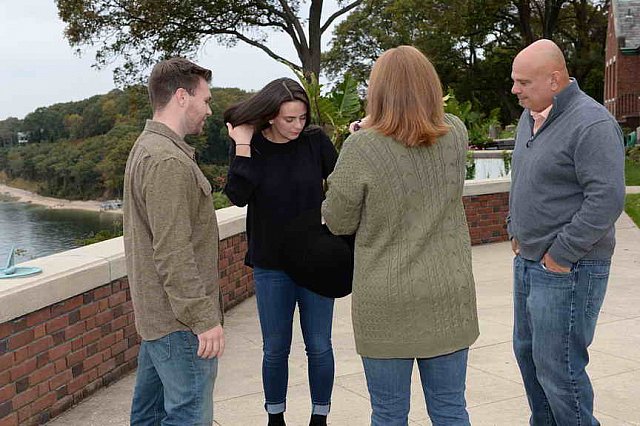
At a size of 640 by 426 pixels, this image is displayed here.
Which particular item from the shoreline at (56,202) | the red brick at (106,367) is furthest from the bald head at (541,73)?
the shoreline at (56,202)

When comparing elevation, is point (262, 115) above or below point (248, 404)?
above

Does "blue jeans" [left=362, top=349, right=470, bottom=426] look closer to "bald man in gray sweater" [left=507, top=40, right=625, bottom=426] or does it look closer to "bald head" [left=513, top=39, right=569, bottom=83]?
"bald man in gray sweater" [left=507, top=40, right=625, bottom=426]

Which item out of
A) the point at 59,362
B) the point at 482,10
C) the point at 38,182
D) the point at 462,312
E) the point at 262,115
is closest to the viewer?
the point at 462,312

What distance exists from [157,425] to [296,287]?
1.01m

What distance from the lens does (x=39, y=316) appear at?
13.9ft

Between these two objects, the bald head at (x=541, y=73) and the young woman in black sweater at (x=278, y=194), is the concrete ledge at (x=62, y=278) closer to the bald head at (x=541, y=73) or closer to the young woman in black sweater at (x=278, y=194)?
the young woman in black sweater at (x=278, y=194)

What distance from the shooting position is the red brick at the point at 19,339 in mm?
3992

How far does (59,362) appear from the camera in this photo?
445 centimetres

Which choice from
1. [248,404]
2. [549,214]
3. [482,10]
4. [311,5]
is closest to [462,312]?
[549,214]

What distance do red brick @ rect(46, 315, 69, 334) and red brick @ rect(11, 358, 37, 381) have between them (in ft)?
0.69

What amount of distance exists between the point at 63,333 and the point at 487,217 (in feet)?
23.1

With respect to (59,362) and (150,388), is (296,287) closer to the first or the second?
(150,388)

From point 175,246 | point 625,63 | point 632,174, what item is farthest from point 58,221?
point 625,63

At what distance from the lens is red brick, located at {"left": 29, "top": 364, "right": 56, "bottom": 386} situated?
165 inches
